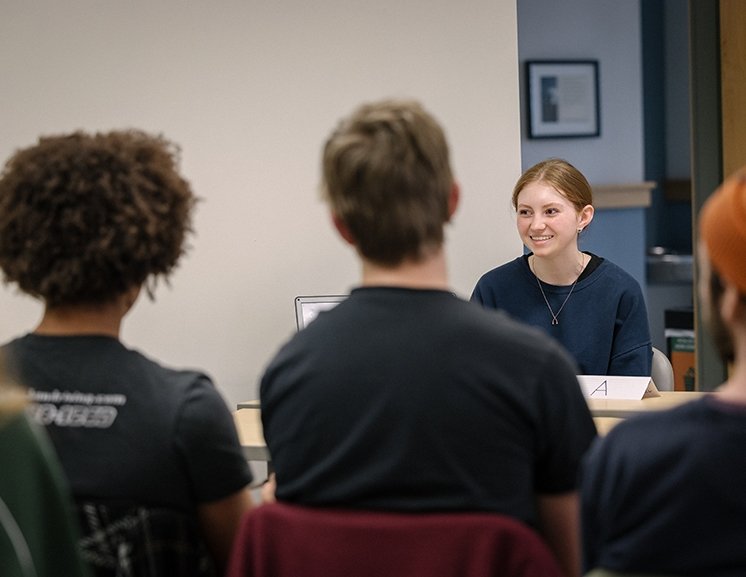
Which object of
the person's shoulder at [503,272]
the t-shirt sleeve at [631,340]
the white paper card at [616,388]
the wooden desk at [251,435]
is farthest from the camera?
the person's shoulder at [503,272]

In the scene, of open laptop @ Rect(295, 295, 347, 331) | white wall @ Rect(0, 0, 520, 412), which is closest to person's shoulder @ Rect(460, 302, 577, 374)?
open laptop @ Rect(295, 295, 347, 331)

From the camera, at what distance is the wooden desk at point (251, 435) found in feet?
9.28

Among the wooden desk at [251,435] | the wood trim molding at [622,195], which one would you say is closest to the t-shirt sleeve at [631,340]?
the wooden desk at [251,435]

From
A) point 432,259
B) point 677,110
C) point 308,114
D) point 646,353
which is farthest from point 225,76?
point 677,110

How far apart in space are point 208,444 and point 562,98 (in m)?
5.08

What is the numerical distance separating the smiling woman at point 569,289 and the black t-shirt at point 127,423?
6.57 feet

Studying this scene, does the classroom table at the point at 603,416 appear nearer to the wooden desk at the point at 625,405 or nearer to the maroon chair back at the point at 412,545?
the wooden desk at the point at 625,405

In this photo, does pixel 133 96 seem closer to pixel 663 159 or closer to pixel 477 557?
pixel 477 557

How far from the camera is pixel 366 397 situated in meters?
1.43

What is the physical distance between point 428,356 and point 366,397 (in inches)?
3.8

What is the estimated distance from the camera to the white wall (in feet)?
12.5

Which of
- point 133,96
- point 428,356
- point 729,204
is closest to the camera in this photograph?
point 729,204

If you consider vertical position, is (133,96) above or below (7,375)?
above

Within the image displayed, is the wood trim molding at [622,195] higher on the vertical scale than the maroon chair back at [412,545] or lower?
higher
